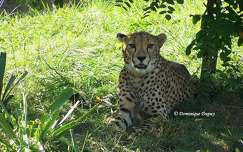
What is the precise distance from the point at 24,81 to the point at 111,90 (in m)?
0.89

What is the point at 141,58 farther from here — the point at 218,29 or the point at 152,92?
the point at 218,29

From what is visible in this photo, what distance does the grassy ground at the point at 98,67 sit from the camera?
509 cm

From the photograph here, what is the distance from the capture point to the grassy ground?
5094 mm

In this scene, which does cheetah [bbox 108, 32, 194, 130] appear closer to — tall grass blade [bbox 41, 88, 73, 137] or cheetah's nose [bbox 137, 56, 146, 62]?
cheetah's nose [bbox 137, 56, 146, 62]

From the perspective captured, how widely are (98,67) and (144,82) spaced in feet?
3.77

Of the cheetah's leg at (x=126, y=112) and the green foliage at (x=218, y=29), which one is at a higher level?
the green foliage at (x=218, y=29)

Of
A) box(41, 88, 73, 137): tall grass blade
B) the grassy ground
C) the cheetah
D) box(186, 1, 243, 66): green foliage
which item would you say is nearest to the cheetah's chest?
the cheetah

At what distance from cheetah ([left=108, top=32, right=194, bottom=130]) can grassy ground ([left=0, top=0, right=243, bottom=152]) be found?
0.19 meters

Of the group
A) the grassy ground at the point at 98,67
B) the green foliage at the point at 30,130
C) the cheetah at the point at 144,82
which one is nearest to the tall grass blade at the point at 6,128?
the green foliage at the point at 30,130

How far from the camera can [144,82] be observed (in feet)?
18.9

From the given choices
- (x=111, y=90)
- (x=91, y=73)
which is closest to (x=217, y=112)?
(x=111, y=90)

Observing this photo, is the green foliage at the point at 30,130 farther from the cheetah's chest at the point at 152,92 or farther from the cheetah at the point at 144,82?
the cheetah's chest at the point at 152,92

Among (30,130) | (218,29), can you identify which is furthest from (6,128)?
(218,29)

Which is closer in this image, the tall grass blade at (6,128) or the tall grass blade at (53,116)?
the tall grass blade at (6,128)
